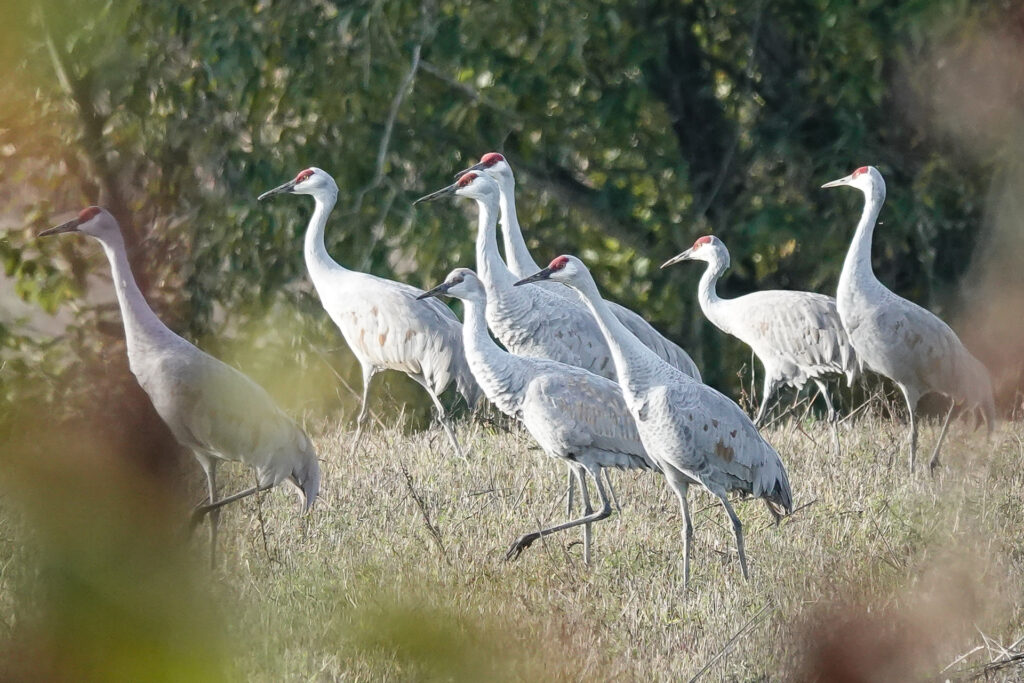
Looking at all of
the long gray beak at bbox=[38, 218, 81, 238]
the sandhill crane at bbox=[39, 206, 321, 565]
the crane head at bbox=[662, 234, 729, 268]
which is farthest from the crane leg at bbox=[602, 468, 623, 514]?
the long gray beak at bbox=[38, 218, 81, 238]

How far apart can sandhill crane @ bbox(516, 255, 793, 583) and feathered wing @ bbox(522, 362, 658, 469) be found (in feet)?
0.77

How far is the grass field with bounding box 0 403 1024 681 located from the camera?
1.30 ft

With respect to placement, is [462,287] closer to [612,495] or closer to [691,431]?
[612,495]

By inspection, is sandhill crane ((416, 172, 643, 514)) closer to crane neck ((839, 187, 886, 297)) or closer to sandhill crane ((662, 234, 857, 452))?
sandhill crane ((662, 234, 857, 452))

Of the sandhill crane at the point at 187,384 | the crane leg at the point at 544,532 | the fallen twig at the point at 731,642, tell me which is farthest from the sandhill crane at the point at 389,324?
the sandhill crane at the point at 187,384

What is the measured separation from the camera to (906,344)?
5797 millimetres

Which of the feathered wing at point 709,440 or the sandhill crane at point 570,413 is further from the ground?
the feathered wing at point 709,440

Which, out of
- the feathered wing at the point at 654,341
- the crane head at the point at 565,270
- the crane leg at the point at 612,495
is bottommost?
the crane leg at the point at 612,495

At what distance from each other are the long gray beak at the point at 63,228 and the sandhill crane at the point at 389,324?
5.71 metres

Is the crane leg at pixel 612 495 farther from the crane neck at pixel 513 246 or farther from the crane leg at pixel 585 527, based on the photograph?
the crane neck at pixel 513 246

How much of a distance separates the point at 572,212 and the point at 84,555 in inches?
332

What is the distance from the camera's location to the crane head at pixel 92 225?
1.40 feet

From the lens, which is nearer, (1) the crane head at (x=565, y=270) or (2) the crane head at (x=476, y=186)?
(1) the crane head at (x=565, y=270)

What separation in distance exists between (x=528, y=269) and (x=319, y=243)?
135 cm
